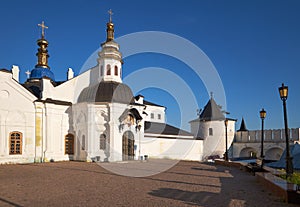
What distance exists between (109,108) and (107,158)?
13.6 feet

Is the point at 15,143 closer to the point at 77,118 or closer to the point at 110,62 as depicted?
the point at 77,118

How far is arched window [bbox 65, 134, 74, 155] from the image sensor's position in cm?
2308

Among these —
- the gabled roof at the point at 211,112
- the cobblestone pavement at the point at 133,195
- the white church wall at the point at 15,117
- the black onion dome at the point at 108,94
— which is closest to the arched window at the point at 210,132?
the gabled roof at the point at 211,112

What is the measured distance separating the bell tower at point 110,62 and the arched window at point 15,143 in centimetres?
930

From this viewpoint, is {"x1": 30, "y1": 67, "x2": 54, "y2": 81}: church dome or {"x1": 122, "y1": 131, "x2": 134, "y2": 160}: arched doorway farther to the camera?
{"x1": 30, "y1": 67, "x2": 54, "y2": 81}: church dome

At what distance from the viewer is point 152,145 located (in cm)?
2761

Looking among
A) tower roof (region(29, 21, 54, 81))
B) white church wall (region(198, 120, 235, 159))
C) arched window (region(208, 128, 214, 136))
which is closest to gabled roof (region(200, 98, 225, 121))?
white church wall (region(198, 120, 235, 159))

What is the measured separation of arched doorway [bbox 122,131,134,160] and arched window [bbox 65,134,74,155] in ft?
16.0

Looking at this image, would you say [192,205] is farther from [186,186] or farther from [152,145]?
[152,145]

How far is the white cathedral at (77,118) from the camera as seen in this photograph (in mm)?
20203

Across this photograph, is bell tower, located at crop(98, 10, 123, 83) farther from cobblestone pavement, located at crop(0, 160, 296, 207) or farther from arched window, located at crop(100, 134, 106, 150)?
cobblestone pavement, located at crop(0, 160, 296, 207)

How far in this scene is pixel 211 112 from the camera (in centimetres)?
3591

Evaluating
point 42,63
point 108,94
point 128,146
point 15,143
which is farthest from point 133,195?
point 42,63

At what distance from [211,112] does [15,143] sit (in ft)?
81.5
